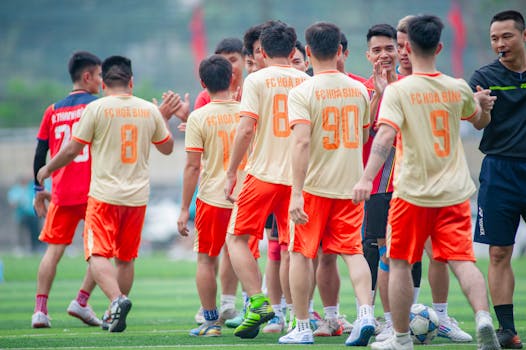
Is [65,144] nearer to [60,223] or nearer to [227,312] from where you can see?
[60,223]

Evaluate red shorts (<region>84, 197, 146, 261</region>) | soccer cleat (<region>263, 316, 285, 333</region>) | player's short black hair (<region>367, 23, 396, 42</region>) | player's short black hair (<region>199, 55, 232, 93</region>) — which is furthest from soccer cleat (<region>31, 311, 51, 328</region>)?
player's short black hair (<region>367, 23, 396, 42</region>)

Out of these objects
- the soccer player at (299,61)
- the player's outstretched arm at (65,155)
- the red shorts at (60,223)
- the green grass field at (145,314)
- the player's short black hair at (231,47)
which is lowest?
the green grass field at (145,314)

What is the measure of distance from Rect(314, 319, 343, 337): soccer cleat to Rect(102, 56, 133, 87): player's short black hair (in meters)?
3.05

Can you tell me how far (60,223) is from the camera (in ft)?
33.9

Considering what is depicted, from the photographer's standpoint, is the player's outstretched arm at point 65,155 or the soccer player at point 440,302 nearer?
the soccer player at point 440,302

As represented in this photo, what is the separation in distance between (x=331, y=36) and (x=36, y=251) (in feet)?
72.9

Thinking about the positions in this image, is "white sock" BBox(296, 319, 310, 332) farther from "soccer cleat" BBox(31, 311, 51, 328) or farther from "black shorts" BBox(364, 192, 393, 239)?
"soccer cleat" BBox(31, 311, 51, 328)

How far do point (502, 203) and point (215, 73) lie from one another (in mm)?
2826

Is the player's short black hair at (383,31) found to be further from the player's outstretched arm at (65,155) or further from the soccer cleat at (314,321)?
the player's outstretched arm at (65,155)

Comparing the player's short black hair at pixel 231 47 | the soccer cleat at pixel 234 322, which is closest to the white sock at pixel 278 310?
the soccer cleat at pixel 234 322

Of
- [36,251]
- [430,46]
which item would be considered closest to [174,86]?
[36,251]

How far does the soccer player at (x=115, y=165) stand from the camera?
9.30m

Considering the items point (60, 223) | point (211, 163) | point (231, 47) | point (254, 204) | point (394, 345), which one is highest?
point (231, 47)

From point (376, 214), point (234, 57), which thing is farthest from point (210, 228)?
point (234, 57)
